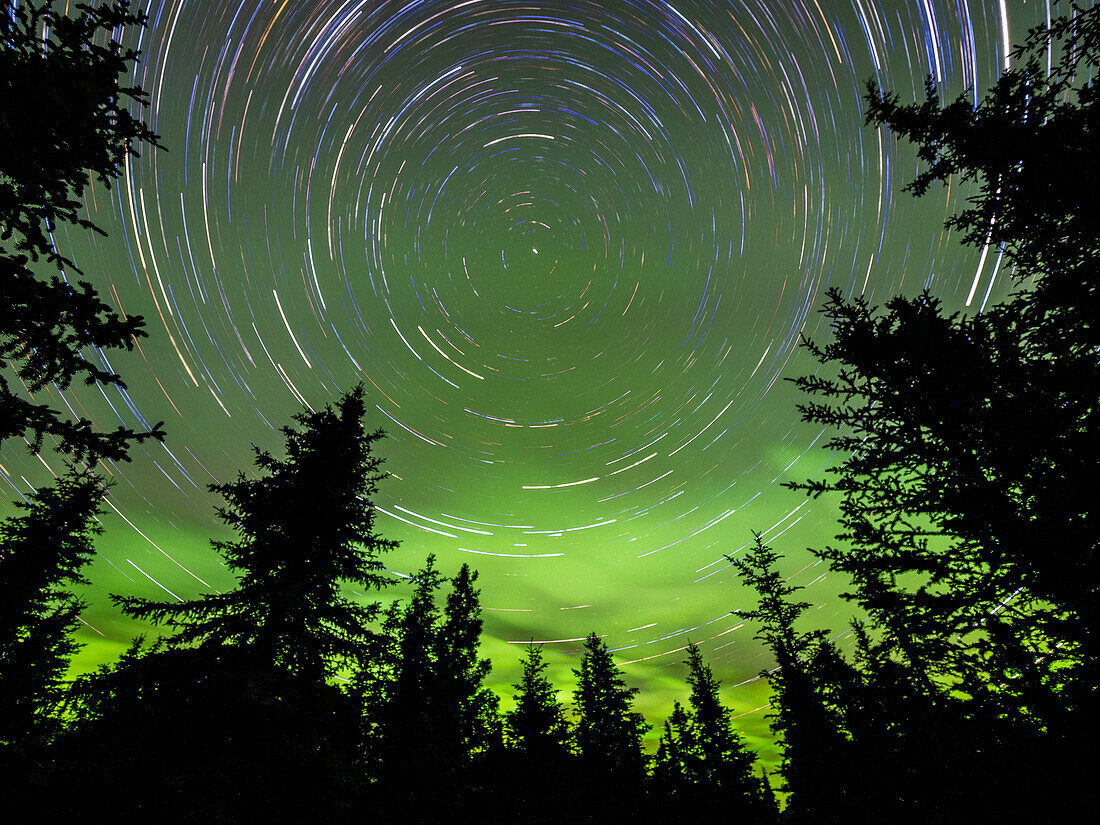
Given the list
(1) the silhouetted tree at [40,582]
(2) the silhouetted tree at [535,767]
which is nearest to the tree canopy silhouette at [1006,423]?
(2) the silhouetted tree at [535,767]

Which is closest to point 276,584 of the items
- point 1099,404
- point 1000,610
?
point 1000,610

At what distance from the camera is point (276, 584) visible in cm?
825

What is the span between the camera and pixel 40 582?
12.7m

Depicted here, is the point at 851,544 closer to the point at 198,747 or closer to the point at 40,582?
the point at 198,747

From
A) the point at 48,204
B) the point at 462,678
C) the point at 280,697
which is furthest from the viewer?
the point at 462,678

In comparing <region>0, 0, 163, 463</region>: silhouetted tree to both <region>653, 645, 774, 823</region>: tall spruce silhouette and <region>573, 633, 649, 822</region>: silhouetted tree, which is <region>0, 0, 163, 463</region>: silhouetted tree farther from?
<region>653, 645, 774, 823</region>: tall spruce silhouette

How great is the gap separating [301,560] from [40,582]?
460 inches

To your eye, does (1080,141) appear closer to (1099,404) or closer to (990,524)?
(1099,404)

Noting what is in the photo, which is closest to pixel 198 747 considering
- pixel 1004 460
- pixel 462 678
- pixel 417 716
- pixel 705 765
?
pixel 417 716

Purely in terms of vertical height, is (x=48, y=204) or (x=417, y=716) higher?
(x=48, y=204)

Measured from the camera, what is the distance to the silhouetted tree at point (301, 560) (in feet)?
26.5

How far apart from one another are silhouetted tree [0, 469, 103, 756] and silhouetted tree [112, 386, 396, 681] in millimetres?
7508

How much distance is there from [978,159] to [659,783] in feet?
88.7

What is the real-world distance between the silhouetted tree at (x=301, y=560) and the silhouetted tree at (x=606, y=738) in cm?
1608
